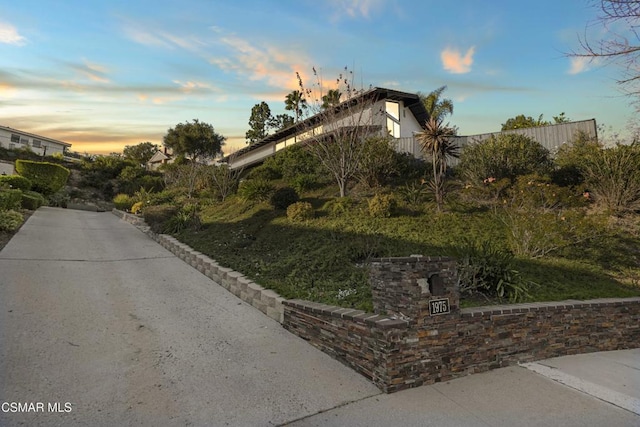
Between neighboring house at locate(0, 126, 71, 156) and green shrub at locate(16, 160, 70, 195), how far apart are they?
23.3 meters

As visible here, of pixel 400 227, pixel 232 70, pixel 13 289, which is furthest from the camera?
pixel 232 70

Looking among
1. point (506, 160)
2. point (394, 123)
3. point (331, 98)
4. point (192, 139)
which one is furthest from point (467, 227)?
point (192, 139)

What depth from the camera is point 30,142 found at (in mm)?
47062

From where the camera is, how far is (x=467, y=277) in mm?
4793

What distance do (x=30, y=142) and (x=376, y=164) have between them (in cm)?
5575

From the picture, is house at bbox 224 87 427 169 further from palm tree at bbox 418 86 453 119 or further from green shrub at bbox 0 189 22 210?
green shrub at bbox 0 189 22 210

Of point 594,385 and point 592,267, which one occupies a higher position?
point 592,267

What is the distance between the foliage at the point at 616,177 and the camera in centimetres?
835

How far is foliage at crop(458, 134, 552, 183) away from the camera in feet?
34.2

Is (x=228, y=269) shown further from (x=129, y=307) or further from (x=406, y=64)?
(x=406, y=64)

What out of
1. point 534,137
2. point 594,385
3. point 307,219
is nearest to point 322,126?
point 307,219

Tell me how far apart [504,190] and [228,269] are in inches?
298

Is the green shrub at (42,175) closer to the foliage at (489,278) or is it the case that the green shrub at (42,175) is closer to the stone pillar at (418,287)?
the stone pillar at (418,287)

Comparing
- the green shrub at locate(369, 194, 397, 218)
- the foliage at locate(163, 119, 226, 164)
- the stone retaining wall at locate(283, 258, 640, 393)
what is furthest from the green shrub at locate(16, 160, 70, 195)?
the stone retaining wall at locate(283, 258, 640, 393)
